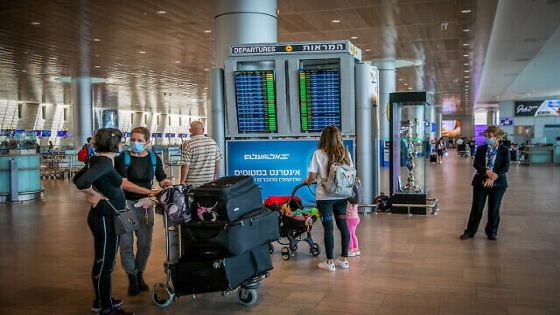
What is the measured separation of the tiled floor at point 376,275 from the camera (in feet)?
15.8

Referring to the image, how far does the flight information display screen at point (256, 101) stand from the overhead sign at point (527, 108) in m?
41.1

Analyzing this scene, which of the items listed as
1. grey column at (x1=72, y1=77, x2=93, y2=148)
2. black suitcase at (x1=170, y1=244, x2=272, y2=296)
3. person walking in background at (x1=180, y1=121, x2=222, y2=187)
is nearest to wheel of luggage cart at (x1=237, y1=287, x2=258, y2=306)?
black suitcase at (x1=170, y1=244, x2=272, y2=296)

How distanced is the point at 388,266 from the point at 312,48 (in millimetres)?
3818

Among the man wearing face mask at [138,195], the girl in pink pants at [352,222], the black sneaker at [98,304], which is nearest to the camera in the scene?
the black sneaker at [98,304]

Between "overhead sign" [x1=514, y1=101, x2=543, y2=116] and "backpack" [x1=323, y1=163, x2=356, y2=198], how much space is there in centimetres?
4318

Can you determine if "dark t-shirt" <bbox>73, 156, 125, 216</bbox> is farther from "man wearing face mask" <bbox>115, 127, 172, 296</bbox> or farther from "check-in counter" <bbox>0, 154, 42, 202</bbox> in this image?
"check-in counter" <bbox>0, 154, 42, 202</bbox>

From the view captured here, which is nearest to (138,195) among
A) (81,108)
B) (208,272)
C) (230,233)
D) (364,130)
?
(208,272)

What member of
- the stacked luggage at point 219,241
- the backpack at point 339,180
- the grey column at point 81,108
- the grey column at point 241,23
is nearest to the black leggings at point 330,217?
the backpack at point 339,180

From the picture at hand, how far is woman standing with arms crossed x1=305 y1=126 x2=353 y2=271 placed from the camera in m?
5.96

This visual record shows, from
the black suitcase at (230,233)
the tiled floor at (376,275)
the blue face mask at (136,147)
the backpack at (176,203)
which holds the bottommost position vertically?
the tiled floor at (376,275)

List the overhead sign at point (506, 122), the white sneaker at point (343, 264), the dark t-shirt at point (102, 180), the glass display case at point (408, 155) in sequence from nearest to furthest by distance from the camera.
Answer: the dark t-shirt at point (102, 180), the white sneaker at point (343, 264), the glass display case at point (408, 155), the overhead sign at point (506, 122)

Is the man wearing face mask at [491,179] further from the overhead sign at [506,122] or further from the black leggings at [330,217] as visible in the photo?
the overhead sign at [506,122]

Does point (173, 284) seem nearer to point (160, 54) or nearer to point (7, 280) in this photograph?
point (7, 280)

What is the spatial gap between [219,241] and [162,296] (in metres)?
0.89
